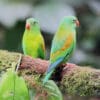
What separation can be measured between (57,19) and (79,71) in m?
1.34

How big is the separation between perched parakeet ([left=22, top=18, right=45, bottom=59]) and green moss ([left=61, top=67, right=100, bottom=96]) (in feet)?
0.98

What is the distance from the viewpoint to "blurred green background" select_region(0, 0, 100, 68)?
3668 mm

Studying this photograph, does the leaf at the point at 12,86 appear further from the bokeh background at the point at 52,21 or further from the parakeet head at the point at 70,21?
the bokeh background at the point at 52,21

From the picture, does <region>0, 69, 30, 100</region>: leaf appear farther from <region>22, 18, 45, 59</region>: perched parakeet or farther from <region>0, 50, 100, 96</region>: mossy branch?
<region>22, 18, 45, 59</region>: perched parakeet

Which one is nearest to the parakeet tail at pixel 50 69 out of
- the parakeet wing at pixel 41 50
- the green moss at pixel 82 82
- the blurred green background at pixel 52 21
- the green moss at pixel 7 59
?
the green moss at pixel 82 82

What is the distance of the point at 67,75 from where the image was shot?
231 cm

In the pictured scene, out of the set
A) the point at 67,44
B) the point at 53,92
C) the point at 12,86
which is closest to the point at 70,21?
the point at 67,44

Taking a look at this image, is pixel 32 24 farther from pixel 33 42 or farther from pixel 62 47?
pixel 62 47

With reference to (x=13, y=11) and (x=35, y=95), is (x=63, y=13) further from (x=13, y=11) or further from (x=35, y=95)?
(x=35, y=95)

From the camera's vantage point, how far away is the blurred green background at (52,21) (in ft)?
12.0

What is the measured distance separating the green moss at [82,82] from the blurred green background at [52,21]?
128cm

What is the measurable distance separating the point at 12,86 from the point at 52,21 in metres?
1.77

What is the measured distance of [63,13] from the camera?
3.76m

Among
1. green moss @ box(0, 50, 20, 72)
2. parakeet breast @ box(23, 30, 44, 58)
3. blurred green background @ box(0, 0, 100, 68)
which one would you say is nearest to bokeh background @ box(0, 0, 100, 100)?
blurred green background @ box(0, 0, 100, 68)
